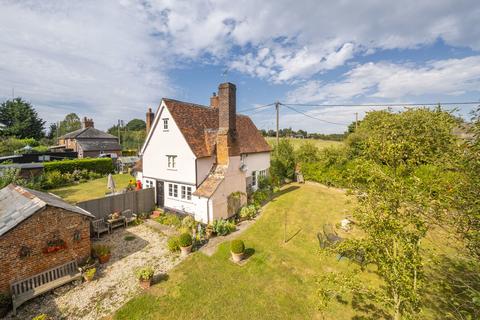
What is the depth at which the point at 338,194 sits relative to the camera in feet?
77.5

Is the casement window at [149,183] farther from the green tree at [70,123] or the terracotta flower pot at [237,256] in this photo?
the green tree at [70,123]

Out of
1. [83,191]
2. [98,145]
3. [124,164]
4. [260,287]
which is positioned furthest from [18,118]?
[260,287]

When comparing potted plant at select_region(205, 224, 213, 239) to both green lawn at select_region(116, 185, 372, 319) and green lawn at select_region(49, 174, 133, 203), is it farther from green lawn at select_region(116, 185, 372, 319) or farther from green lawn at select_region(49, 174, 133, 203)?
green lawn at select_region(49, 174, 133, 203)

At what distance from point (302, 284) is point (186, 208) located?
10.5 m

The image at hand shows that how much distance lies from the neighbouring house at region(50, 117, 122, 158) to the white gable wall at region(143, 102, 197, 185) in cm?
3203

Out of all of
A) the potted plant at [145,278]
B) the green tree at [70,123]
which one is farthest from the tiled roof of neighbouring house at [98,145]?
the green tree at [70,123]

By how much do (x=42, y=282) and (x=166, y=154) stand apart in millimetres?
10894

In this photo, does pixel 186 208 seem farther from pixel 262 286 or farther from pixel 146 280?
pixel 262 286

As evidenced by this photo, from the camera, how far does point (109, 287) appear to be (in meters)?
9.62

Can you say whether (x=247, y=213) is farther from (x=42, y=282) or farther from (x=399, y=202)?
(x=399, y=202)

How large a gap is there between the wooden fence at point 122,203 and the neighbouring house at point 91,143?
109 feet

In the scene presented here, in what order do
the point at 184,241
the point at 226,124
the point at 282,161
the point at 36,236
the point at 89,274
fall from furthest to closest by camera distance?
1. the point at 282,161
2. the point at 226,124
3. the point at 184,241
4. the point at 89,274
5. the point at 36,236

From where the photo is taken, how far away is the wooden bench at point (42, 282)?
8.43m

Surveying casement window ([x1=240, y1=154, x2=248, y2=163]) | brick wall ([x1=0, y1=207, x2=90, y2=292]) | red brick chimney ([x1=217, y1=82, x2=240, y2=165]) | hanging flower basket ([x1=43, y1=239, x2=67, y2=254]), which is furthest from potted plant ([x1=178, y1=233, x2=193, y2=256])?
casement window ([x1=240, y1=154, x2=248, y2=163])
